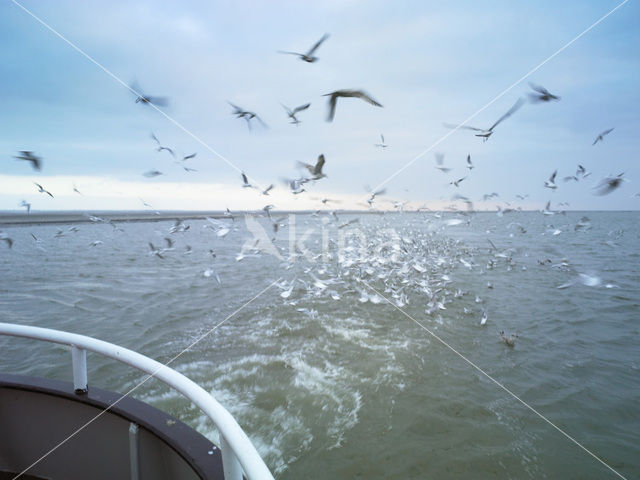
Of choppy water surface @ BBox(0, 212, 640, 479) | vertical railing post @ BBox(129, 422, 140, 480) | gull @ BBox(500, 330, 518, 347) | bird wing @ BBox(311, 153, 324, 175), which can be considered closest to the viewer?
vertical railing post @ BBox(129, 422, 140, 480)

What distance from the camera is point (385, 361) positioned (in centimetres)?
728

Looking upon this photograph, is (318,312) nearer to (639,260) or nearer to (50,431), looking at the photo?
(50,431)

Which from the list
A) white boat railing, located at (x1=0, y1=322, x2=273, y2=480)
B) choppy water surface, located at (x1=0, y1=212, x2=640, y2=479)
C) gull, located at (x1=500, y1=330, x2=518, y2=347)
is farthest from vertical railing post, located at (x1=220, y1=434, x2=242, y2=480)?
gull, located at (x1=500, y1=330, x2=518, y2=347)

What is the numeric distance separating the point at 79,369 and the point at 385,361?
19.0 feet

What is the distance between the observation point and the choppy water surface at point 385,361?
4762mm

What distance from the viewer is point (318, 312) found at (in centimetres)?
1073

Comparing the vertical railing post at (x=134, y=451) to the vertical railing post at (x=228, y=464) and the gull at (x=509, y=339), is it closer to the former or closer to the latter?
the vertical railing post at (x=228, y=464)

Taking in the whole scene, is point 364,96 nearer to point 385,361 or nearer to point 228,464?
point 228,464

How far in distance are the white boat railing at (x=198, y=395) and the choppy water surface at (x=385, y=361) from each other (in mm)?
3345

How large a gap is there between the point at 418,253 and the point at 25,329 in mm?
20717

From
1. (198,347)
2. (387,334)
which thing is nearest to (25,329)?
(198,347)

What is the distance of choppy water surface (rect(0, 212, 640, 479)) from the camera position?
4.76 m

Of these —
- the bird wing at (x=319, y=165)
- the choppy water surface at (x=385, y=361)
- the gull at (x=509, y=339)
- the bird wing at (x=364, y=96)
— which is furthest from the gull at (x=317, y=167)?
the gull at (x=509, y=339)

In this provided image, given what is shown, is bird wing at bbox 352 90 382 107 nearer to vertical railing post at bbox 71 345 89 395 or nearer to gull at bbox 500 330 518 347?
vertical railing post at bbox 71 345 89 395
